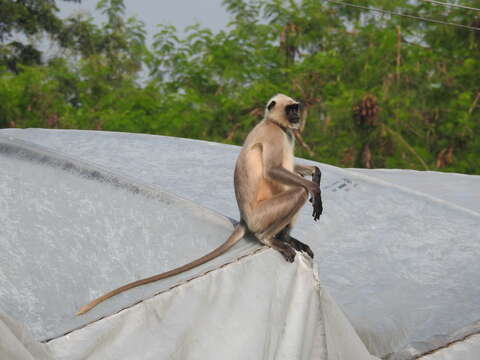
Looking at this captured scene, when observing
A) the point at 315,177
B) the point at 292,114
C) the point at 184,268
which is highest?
the point at 292,114

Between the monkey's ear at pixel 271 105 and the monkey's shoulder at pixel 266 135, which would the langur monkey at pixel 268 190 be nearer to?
the monkey's shoulder at pixel 266 135

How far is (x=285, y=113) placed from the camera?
210 inches

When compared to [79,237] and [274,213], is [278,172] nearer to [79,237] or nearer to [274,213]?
[274,213]

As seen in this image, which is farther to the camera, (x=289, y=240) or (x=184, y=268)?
(x=289, y=240)

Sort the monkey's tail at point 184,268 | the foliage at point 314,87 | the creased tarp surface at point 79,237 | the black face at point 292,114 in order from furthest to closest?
the foliage at point 314,87, the black face at point 292,114, the creased tarp surface at point 79,237, the monkey's tail at point 184,268

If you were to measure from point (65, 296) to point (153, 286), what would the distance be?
52 centimetres

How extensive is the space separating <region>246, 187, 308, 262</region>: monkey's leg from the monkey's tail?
104 mm

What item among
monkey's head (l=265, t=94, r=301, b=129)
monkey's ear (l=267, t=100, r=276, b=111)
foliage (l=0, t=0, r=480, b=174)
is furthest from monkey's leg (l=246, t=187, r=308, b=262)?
foliage (l=0, t=0, r=480, b=174)

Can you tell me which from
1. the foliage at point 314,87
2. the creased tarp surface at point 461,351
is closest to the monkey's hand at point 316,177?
the creased tarp surface at point 461,351

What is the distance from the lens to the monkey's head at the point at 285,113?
5320 mm

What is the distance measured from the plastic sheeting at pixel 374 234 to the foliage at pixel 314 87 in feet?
33.6

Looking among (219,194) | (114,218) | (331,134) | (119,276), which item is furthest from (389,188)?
(331,134)

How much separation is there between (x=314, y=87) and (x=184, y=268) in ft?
59.2

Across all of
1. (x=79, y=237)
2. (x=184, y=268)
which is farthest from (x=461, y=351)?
(x=79, y=237)
